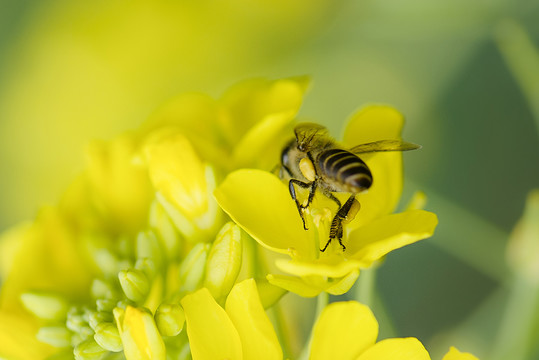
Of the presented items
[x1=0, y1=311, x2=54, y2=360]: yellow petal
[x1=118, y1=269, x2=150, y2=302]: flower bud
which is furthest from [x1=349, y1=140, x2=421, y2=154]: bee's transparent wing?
[x1=0, y1=311, x2=54, y2=360]: yellow petal

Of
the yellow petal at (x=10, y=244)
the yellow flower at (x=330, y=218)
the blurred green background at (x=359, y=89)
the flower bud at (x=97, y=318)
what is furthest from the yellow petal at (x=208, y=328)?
the blurred green background at (x=359, y=89)

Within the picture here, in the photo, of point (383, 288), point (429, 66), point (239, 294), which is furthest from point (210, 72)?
point (239, 294)

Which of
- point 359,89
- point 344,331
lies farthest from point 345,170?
point 359,89

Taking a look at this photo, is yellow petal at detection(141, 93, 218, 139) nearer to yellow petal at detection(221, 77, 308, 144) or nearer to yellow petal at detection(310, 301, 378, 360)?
yellow petal at detection(221, 77, 308, 144)

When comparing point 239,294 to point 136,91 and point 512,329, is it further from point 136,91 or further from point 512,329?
point 136,91

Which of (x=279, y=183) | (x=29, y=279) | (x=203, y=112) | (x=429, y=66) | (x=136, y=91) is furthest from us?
(x=136, y=91)

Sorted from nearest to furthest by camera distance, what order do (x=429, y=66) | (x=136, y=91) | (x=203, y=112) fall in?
(x=203, y=112), (x=429, y=66), (x=136, y=91)
